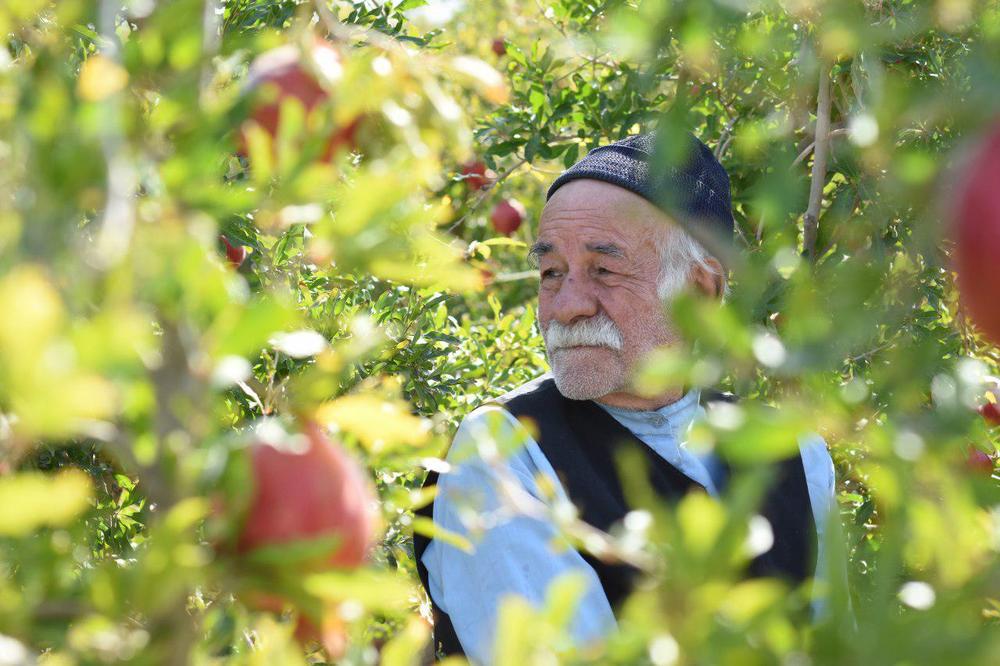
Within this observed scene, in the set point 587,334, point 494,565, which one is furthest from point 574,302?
point 494,565

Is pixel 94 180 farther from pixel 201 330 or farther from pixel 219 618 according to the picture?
pixel 219 618

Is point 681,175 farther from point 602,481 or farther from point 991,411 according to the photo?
point 991,411

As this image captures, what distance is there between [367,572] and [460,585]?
1253mm

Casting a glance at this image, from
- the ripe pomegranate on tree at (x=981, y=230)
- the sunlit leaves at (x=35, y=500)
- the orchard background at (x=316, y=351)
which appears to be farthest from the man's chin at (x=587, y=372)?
the sunlit leaves at (x=35, y=500)

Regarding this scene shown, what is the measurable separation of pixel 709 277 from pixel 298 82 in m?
1.75

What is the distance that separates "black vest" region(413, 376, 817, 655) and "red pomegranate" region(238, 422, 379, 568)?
126 cm

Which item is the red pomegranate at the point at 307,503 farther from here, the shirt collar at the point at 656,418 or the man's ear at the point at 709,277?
the man's ear at the point at 709,277

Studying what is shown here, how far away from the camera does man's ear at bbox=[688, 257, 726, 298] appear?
2395 mm

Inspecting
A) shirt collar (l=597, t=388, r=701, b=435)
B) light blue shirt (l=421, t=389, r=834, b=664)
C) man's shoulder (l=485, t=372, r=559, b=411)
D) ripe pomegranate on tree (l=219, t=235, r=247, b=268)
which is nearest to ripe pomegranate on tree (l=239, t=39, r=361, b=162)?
light blue shirt (l=421, t=389, r=834, b=664)

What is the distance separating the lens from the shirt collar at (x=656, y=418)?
220 cm

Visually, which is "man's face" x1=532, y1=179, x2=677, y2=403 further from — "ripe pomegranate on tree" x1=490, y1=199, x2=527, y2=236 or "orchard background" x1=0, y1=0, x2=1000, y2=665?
"orchard background" x1=0, y1=0, x2=1000, y2=665

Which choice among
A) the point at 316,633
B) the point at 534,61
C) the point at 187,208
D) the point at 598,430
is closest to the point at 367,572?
the point at 316,633

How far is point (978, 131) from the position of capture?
25.6 inches

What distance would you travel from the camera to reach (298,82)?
77 cm
